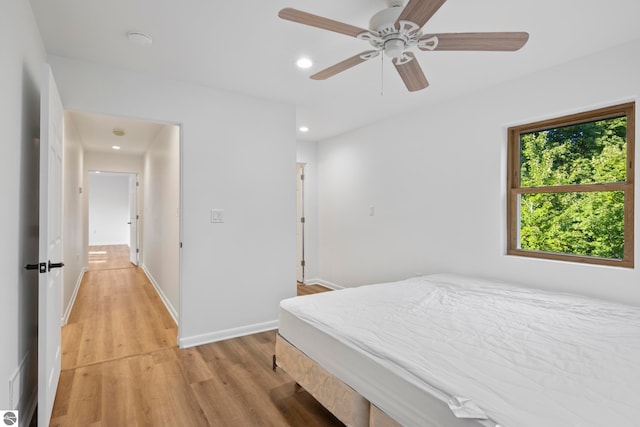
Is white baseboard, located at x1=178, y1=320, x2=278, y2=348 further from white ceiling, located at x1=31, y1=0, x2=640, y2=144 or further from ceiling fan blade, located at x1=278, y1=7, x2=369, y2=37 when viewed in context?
ceiling fan blade, located at x1=278, y1=7, x2=369, y2=37

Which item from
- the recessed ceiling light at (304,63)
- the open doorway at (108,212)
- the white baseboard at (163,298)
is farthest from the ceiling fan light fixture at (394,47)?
the open doorway at (108,212)

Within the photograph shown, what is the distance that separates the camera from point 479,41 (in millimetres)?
1635

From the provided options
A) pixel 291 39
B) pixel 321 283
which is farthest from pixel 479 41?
pixel 321 283

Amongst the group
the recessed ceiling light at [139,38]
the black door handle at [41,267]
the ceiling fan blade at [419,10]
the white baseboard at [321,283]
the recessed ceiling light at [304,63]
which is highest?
the recessed ceiling light at [304,63]

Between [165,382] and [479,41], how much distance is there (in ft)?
9.52

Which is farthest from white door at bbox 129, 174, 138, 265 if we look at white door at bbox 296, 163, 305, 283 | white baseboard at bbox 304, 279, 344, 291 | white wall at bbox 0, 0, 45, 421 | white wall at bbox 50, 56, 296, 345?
white wall at bbox 0, 0, 45, 421

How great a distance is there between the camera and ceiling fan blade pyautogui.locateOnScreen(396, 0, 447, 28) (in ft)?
4.51

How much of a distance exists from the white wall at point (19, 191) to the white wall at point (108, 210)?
948 cm

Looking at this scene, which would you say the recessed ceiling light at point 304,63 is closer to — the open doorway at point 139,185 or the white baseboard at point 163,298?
the open doorway at point 139,185


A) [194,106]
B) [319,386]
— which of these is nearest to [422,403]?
[319,386]

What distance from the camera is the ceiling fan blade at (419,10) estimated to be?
1.38 meters

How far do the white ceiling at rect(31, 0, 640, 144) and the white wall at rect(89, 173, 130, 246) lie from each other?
30.3 feet

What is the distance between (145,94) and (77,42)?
600 mm

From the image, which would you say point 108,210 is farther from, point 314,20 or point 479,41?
point 479,41
